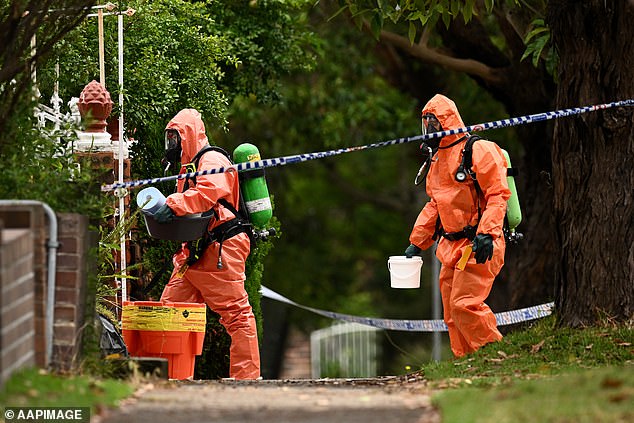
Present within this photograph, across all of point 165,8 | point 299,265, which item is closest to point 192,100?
point 165,8

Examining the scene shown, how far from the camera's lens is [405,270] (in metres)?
9.63

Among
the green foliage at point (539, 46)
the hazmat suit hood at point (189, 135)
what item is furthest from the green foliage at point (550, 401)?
the green foliage at point (539, 46)

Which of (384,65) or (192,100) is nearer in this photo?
(192,100)

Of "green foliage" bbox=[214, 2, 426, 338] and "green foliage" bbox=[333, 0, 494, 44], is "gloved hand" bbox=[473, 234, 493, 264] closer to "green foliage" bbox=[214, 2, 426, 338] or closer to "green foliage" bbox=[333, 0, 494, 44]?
"green foliage" bbox=[333, 0, 494, 44]

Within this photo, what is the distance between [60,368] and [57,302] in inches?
13.9

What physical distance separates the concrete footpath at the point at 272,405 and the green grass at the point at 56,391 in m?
0.09

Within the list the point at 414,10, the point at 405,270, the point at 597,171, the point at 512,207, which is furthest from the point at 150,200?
the point at 597,171

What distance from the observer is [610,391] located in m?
6.09

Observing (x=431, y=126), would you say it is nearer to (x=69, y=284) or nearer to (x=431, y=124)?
(x=431, y=124)

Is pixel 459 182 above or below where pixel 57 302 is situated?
above

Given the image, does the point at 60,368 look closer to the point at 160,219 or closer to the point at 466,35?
the point at 160,219

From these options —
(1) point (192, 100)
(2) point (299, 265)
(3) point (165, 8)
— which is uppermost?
(3) point (165, 8)

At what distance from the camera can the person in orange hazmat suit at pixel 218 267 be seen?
970cm

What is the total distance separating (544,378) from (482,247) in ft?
5.64
